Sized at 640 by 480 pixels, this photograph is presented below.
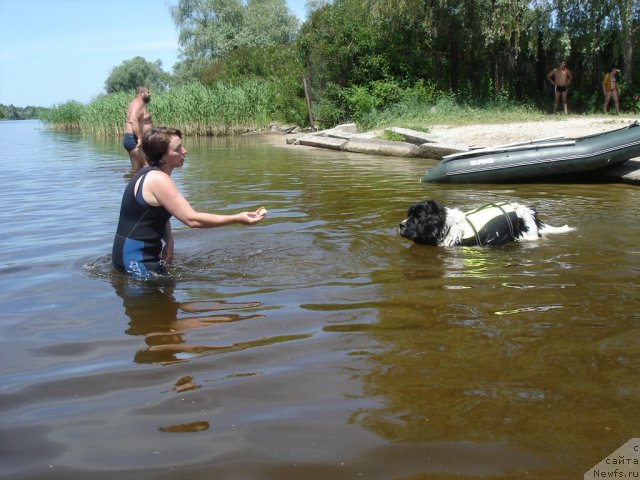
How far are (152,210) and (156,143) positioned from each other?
529mm

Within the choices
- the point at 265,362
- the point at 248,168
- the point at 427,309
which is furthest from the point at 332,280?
the point at 248,168

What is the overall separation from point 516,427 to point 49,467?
189cm

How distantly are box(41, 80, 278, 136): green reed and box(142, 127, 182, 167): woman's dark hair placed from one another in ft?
79.7

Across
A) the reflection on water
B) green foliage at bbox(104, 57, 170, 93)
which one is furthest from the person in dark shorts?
green foliage at bbox(104, 57, 170, 93)

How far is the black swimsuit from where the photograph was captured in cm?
512

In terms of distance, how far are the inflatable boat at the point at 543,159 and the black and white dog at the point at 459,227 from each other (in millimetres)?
4146

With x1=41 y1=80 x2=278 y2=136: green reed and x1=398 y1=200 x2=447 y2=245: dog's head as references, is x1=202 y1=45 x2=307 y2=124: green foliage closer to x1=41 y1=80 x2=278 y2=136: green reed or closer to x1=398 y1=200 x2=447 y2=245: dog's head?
x1=41 y1=80 x2=278 y2=136: green reed

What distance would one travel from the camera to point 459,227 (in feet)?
20.8

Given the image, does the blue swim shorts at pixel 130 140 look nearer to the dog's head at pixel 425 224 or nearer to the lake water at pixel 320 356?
the lake water at pixel 320 356

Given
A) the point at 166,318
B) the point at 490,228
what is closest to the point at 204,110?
the point at 490,228

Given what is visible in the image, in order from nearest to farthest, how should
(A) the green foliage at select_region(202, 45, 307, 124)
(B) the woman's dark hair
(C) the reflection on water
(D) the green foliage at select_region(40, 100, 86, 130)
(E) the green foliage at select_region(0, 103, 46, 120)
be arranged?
(C) the reflection on water → (B) the woman's dark hair → (A) the green foliage at select_region(202, 45, 307, 124) → (D) the green foliage at select_region(40, 100, 86, 130) → (E) the green foliage at select_region(0, 103, 46, 120)

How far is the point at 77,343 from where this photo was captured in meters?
3.92

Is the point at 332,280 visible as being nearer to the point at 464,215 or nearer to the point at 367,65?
the point at 464,215

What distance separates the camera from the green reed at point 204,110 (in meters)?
28.7
